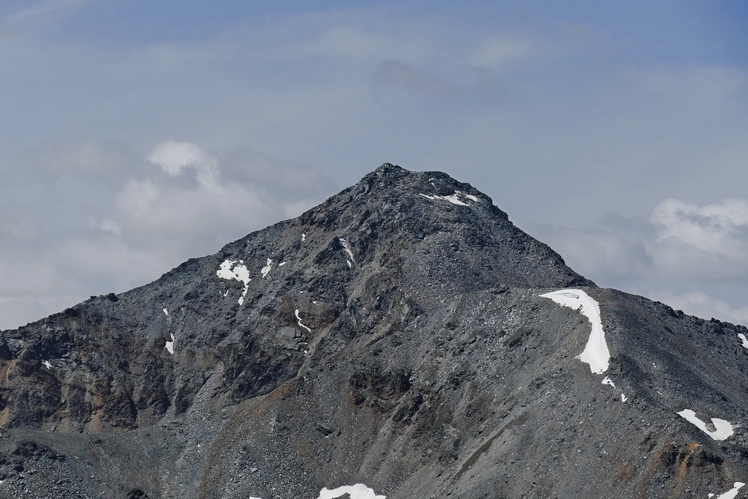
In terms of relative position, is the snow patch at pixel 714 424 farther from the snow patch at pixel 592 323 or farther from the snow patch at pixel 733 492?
the snow patch at pixel 733 492

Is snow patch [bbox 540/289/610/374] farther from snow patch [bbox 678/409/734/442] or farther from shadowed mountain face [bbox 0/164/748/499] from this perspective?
snow patch [bbox 678/409/734/442]

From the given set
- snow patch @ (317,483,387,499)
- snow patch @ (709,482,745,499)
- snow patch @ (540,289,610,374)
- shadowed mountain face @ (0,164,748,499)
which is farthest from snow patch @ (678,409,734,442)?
snow patch @ (317,483,387,499)

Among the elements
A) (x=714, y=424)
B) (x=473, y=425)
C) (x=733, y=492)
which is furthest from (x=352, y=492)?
(x=733, y=492)

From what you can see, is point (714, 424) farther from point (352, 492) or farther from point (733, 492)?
point (352, 492)

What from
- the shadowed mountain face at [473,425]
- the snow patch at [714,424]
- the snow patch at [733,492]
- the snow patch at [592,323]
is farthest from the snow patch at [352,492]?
the snow patch at [733,492]

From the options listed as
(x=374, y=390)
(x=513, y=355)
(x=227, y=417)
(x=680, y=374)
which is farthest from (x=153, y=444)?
(x=680, y=374)

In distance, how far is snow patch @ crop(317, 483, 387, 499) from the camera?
179m

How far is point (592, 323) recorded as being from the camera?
178750 mm

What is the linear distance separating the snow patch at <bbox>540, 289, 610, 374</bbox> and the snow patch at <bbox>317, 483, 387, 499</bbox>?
2776 centimetres

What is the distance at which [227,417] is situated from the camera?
19938cm

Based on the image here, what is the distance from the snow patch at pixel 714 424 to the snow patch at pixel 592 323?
36.2 feet

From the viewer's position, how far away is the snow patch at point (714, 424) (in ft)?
507

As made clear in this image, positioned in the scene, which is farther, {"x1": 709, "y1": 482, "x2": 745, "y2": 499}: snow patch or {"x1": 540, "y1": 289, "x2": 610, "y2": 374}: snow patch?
{"x1": 540, "y1": 289, "x2": 610, "y2": 374}: snow patch

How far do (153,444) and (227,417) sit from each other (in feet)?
30.9
